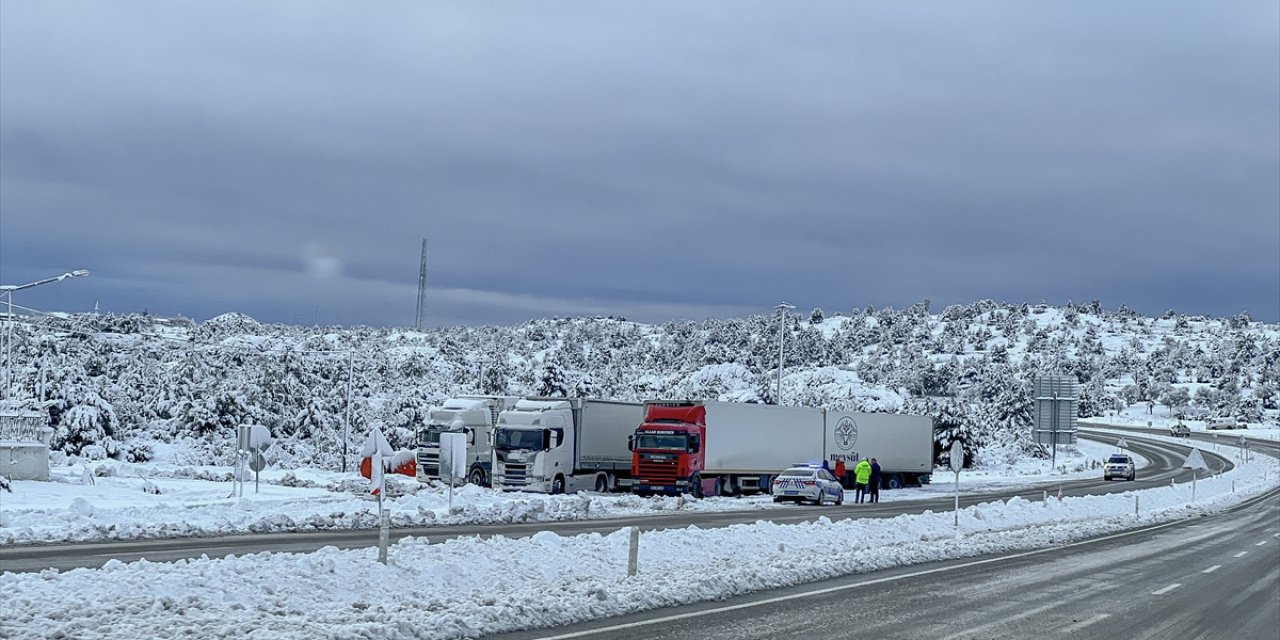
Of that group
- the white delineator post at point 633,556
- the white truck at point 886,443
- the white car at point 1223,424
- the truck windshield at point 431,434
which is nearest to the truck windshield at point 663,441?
the truck windshield at point 431,434

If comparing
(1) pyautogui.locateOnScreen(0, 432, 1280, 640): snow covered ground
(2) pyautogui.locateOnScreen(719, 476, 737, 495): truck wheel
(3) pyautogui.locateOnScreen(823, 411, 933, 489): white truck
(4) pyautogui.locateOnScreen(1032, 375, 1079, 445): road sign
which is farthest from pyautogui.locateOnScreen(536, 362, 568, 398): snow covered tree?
(1) pyautogui.locateOnScreen(0, 432, 1280, 640): snow covered ground

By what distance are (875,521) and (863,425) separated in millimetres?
28920

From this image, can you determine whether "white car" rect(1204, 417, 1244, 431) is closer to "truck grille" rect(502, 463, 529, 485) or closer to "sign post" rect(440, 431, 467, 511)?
"truck grille" rect(502, 463, 529, 485)

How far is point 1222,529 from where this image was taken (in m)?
38.9

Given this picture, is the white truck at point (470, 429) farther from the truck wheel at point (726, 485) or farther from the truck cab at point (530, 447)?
the truck wheel at point (726, 485)

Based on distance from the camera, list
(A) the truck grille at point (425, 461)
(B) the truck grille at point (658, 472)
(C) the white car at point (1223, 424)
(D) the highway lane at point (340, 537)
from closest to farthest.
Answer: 1. (D) the highway lane at point (340, 537)
2. (B) the truck grille at point (658, 472)
3. (A) the truck grille at point (425, 461)
4. (C) the white car at point (1223, 424)

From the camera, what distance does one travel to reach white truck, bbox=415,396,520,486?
4672cm

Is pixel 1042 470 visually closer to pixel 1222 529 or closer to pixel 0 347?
pixel 1222 529

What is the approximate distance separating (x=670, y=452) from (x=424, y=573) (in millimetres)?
28371

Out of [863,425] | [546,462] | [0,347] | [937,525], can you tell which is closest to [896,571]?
[937,525]

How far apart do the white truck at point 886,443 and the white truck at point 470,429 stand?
16.7m

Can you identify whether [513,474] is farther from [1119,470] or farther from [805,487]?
[1119,470]

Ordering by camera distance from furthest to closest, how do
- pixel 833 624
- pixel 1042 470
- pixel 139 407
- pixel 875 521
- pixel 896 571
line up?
1. pixel 1042 470
2. pixel 139 407
3. pixel 875 521
4. pixel 896 571
5. pixel 833 624

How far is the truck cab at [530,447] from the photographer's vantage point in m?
42.2
